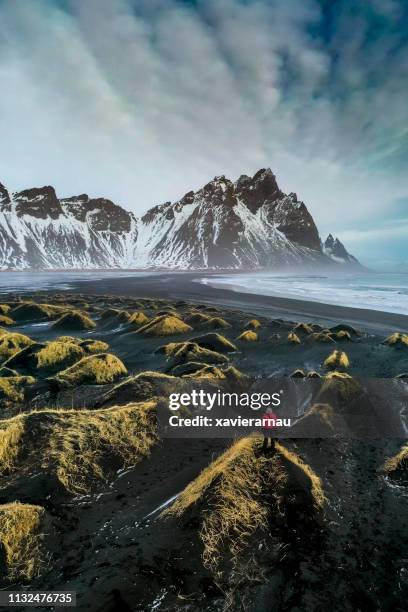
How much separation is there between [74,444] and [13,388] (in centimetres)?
550

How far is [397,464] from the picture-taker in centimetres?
686

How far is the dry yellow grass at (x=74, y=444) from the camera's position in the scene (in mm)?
5930

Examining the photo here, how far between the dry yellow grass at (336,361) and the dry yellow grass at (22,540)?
12259mm

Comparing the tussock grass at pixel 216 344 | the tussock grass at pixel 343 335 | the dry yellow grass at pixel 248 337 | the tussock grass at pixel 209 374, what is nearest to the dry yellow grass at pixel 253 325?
the dry yellow grass at pixel 248 337

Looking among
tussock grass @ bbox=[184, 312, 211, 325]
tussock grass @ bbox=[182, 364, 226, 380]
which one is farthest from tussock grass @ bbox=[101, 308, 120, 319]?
tussock grass @ bbox=[182, 364, 226, 380]

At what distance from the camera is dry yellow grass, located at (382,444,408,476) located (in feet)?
22.1

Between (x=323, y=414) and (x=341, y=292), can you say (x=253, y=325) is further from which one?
(x=341, y=292)

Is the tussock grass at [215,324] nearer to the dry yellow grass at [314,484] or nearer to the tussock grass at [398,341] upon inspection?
the tussock grass at [398,341]

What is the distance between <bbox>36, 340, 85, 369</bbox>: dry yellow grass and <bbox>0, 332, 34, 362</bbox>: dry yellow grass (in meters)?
2.03

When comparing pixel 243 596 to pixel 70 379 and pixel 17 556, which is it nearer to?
pixel 17 556

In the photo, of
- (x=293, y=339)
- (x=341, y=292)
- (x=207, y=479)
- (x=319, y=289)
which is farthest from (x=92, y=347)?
(x=319, y=289)

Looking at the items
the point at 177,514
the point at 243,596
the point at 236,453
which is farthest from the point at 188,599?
the point at 236,453

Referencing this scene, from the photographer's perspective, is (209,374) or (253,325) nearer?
(209,374)

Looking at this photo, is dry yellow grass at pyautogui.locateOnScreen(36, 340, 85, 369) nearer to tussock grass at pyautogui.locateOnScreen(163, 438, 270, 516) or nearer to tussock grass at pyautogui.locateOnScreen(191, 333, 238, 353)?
tussock grass at pyautogui.locateOnScreen(191, 333, 238, 353)
